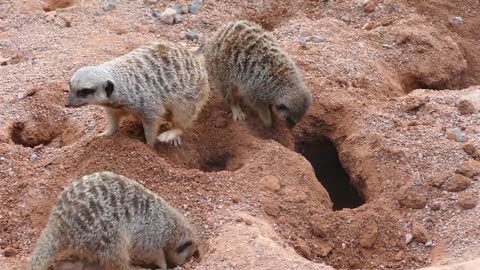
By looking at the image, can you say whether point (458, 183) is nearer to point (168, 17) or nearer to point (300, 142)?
point (300, 142)

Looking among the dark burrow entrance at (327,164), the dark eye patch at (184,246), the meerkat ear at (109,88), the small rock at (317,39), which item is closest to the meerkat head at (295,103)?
the dark burrow entrance at (327,164)

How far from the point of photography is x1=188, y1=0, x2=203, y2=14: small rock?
5.75 meters

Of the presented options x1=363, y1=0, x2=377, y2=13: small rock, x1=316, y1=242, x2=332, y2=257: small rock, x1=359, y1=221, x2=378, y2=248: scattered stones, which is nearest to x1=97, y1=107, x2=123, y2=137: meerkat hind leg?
x1=316, y1=242, x2=332, y2=257: small rock

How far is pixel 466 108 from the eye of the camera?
4.60 meters

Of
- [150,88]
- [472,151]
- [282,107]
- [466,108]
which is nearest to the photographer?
[472,151]

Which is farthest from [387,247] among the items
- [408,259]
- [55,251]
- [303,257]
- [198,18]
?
[198,18]

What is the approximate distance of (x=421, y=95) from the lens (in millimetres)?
4809

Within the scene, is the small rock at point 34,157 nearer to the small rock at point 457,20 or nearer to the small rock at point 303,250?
the small rock at point 303,250

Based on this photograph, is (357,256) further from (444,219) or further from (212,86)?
(212,86)

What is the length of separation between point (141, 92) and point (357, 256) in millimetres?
1356

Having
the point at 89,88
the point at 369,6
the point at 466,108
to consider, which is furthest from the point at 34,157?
the point at 369,6

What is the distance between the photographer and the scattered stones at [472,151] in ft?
13.9

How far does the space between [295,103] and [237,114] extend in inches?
13.7

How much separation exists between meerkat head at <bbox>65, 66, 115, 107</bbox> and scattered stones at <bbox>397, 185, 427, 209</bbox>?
58.8 inches
